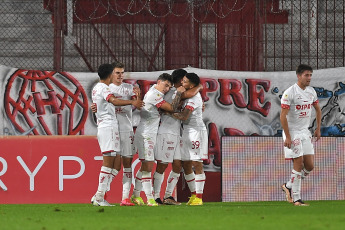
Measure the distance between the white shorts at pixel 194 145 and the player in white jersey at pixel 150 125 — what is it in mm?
522

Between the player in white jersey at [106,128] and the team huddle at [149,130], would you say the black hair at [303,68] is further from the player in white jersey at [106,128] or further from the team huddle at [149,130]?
the player in white jersey at [106,128]

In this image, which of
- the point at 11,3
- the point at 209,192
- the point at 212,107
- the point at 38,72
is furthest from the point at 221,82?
the point at 11,3

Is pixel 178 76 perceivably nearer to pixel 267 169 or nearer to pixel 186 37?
pixel 186 37

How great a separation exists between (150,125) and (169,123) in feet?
1.04

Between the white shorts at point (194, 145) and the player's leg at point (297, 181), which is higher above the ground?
the white shorts at point (194, 145)

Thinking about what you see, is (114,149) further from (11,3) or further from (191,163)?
(11,3)

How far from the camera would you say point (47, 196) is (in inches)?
530

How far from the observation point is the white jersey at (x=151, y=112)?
11.5m

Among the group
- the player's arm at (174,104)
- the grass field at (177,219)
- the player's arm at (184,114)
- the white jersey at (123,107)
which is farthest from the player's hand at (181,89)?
the grass field at (177,219)

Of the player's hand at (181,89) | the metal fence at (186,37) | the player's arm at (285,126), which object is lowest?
the player's arm at (285,126)

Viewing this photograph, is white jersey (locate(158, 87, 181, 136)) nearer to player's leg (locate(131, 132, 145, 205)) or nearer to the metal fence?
player's leg (locate(131, 132, 145, 205))

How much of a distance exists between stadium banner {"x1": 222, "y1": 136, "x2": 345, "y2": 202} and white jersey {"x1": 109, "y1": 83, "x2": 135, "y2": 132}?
276 centimetres

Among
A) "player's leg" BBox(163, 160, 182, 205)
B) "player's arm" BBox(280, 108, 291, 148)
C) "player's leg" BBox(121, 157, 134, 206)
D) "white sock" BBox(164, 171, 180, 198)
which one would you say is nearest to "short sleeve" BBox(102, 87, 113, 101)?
"player's leg" BBox(121, 157, 134, 206)

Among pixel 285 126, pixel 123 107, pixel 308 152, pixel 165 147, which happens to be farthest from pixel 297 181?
pixel 123 107
